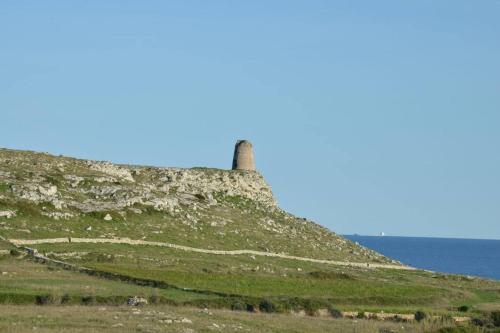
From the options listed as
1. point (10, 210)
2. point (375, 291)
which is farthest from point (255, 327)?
point (10, 210)

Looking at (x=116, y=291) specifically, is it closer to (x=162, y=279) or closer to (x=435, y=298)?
(x=162, y=279)

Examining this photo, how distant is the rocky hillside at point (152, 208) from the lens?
8531cm

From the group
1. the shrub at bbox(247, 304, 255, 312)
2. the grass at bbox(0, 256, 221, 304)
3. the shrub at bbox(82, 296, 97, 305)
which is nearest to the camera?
the shrub at bbox(82, 296, 97, 305)

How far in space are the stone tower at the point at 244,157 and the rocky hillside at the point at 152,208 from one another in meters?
2.96

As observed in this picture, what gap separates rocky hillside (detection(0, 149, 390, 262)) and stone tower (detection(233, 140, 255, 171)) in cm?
296

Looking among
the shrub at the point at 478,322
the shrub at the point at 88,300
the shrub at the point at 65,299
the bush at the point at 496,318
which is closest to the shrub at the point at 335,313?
the shrub at the point at 478,322

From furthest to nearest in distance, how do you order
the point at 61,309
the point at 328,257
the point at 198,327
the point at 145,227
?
the point at 328,257
the point at 145,227
the point at 61,309
the point at 198,327

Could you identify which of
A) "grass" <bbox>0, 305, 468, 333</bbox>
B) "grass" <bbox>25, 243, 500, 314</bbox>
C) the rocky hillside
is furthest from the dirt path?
"grass" <bbox>0, 305, 468, 333</bbox>

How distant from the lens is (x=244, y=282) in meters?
68.7

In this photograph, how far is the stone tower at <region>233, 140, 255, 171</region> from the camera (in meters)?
123

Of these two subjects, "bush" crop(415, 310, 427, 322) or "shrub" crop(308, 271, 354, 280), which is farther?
"shrub" crop(308, 271, 354, 280)

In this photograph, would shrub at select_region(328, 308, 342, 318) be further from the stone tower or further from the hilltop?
the stone tower

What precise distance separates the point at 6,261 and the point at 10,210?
20.0 metres

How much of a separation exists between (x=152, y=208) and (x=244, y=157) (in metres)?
29.6
